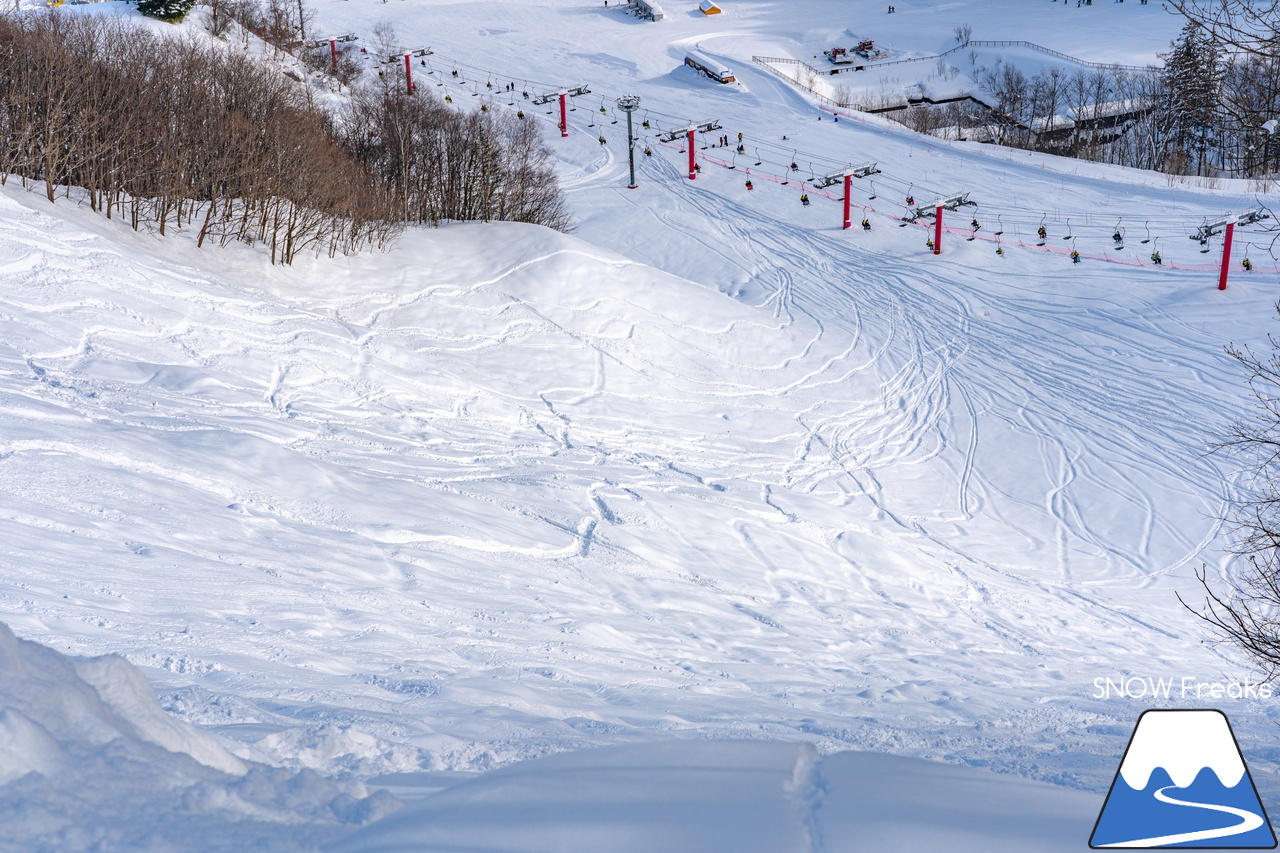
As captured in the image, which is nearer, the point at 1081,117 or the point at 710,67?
the point at 710,67

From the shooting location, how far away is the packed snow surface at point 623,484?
6.80 metres

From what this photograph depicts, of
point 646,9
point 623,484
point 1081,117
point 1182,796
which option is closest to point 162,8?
point 646,9

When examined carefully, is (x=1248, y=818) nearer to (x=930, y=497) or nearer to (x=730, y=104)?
(x=930, y=497)

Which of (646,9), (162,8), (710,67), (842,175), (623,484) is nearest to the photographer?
(623,484)

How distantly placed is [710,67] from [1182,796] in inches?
2059

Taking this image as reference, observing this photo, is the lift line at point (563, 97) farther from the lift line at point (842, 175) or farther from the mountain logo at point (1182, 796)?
the mountain logo at point (1182, 796)

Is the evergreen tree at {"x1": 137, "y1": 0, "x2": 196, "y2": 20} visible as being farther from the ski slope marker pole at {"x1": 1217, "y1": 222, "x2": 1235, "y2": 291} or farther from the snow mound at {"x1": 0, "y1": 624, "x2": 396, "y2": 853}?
the snow mound at {"x1": 0, "y1": 624, "x2": 396, "y2": 853}

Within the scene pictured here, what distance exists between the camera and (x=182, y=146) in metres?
18.8

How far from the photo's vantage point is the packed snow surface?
6801mm

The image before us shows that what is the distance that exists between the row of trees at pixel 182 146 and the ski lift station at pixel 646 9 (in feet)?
150

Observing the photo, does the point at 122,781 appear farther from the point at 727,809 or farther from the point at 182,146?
the point at 182,146

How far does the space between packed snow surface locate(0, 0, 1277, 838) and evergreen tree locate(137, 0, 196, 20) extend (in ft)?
76.4

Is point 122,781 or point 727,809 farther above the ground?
point 122,781

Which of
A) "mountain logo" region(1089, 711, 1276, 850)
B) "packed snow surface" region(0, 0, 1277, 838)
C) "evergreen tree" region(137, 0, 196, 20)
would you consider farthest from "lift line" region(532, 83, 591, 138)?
"mountain logo" region(1089, 711, 1276, 850)
